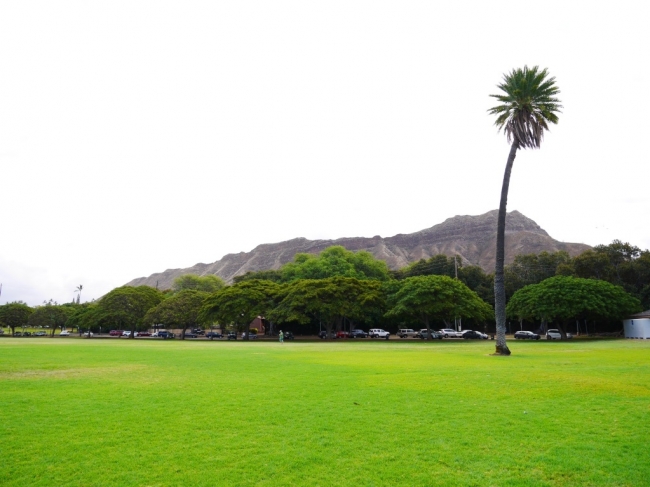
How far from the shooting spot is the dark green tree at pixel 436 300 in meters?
60.0

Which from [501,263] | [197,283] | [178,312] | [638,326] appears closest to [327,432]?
[501,263]

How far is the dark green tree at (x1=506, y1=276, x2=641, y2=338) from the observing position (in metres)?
57.2

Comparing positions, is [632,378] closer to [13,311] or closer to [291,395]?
[291,395]

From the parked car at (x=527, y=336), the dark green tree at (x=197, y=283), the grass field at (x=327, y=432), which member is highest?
the dark green tree at (x=197, y=283)

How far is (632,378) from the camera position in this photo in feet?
54.7

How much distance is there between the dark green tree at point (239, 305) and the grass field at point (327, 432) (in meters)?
51.6

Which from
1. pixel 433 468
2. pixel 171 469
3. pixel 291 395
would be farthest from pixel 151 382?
pixel 433 468

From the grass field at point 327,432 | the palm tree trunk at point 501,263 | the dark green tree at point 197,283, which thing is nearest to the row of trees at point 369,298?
the palm tree trunk at point 501,263

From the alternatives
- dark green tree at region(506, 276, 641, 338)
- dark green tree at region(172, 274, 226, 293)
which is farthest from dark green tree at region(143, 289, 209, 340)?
dark green tree at region(172, 274, 226, 293)

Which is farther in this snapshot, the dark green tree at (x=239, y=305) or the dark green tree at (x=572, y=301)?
the dark green tree at (x=239, y=305)

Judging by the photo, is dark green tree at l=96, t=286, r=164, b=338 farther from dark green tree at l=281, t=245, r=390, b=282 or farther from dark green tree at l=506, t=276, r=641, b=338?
dark green tree at l=506, t=276, r=641, b=338

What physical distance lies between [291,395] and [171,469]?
6.37 metres

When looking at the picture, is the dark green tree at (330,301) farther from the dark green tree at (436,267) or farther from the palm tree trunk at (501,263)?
the dark green tree at (436,267)

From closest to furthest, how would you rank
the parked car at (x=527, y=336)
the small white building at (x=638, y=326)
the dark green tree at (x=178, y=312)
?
the small white building at (x=638, y=326) → the parked car at (x=527, y=336) → the dark green tree at (x=178, y=312)
